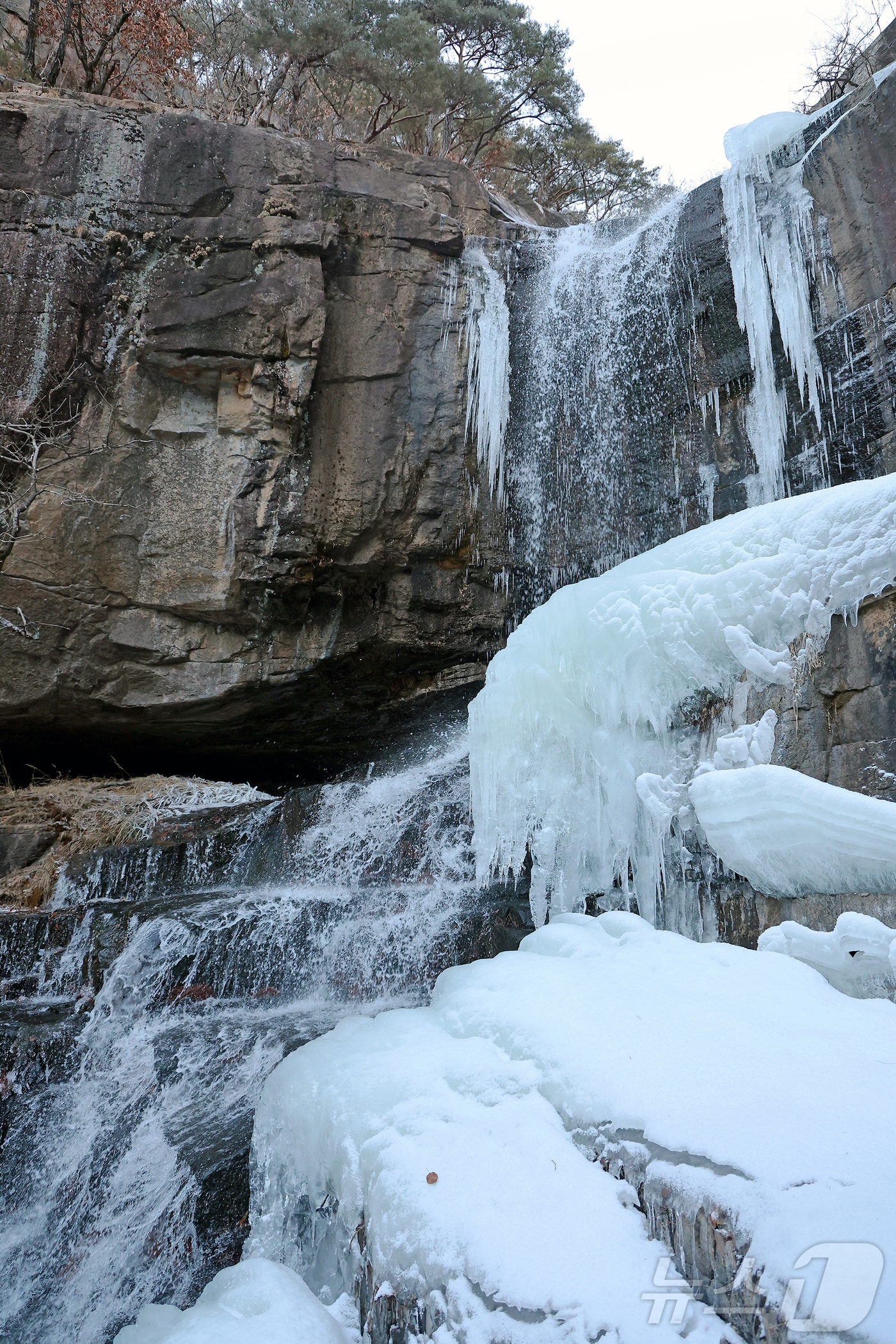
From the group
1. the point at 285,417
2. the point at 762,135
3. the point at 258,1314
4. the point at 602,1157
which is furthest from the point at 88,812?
the point at 762,135

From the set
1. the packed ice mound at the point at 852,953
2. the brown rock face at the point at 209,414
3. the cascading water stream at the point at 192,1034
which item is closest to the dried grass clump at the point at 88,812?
the brown rock face at the point at 209,414

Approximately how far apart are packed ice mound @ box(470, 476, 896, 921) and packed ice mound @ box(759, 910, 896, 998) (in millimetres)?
1053

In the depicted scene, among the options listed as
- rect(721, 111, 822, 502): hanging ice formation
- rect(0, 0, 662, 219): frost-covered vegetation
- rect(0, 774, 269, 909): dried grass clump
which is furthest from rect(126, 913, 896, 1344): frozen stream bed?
rect(0, 0, 662, 219): frost-covered vegetation

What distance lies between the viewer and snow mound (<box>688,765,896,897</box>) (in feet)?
7.29

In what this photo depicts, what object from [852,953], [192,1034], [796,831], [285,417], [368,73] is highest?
[368,73]

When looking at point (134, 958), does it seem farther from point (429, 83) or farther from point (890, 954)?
point (429, 83)

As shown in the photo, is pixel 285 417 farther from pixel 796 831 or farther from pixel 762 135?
pixel 796 831

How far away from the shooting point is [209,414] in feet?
20.4

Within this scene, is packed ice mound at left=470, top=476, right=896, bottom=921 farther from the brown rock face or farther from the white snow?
the white snow

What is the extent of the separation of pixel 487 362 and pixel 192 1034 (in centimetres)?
538

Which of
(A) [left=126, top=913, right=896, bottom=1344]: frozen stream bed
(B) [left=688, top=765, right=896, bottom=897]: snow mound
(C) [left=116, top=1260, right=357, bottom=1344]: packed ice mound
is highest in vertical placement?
(B) [left=688, top=765, right=896, bottom=897]: snow mound

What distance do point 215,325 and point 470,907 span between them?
14.8 ft

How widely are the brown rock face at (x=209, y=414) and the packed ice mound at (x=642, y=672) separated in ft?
8.45

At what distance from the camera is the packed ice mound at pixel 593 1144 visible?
135 cm
